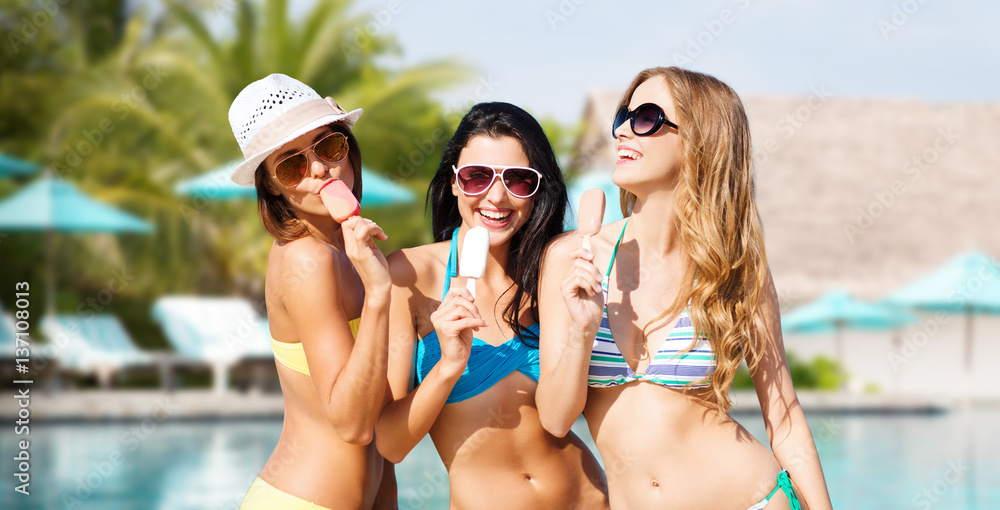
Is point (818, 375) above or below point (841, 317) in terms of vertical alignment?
below

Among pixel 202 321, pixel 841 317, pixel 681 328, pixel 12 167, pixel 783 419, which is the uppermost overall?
pixel 12 167

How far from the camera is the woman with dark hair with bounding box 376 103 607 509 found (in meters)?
2.60

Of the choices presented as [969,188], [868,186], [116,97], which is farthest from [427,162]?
[969,188]

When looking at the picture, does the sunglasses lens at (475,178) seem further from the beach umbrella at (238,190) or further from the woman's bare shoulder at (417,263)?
the beach umbrella at (238,190)

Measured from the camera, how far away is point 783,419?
2.54 m

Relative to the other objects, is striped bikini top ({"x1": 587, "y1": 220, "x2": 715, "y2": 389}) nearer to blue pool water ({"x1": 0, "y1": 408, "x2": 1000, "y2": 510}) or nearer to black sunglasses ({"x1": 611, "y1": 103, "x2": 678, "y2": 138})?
black sunglasses ({"x1": 611, "y1": 103, "x2": 678, "y2": 138})

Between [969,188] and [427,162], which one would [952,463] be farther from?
[969,188]

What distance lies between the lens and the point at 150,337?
745 inches

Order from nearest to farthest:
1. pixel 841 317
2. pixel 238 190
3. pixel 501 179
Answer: pixel 501 179 → pixel 238 190 → pixel 841 317
